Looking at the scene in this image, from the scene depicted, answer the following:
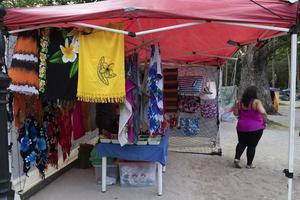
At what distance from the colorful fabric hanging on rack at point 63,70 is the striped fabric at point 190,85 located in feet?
15.8

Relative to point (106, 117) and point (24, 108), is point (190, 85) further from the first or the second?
point (24, 108)

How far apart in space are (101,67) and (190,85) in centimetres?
485

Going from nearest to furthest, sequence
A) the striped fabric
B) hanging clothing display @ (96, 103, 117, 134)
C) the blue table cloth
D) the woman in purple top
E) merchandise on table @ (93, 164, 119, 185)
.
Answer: the blue table cloth → hanging clothing display @ (96, 103, 117, 134) → merchandise on table @ (93, 164, 119, 185) → the woman in purple top → the striped fabric

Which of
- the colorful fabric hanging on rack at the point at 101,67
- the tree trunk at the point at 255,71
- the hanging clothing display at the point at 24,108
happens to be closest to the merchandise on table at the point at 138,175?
the hanging clothing display at the point at 24,108

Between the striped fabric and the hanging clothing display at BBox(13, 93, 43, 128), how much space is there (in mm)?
4420

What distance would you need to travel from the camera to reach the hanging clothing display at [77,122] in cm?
677

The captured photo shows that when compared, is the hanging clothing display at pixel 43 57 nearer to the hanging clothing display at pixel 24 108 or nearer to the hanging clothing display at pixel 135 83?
the hanging clothing display at pixel 24 108

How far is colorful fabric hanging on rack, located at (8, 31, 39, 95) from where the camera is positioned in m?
4.63

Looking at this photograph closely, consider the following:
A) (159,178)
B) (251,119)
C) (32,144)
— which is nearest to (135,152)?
(159,178)

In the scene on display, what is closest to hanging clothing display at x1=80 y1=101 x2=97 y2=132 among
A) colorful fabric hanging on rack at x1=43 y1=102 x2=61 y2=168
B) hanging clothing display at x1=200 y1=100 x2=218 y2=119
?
colorful fabric hanging on rack at x1=43 y1=102 x2=61 y2=168

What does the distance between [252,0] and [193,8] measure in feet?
2.45

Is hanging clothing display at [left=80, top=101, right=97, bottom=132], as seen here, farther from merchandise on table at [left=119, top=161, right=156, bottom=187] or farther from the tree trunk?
the tree trunk

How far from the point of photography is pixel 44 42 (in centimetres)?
471

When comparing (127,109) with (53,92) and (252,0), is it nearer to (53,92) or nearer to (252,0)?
(53,92)
